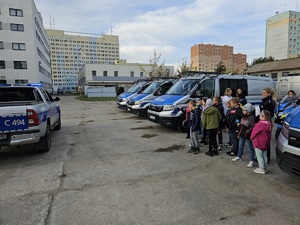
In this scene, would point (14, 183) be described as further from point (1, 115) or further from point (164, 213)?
point (164, 213)

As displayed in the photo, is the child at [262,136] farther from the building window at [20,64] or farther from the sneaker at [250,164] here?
the building window at [20,64]

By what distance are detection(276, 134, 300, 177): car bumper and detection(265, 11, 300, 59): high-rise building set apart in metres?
96.5

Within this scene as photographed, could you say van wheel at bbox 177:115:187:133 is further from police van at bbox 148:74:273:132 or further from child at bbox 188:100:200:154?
child at bbox 188:100:200:154

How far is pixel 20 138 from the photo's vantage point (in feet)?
16.5

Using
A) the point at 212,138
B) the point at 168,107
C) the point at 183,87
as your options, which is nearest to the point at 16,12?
the point at 183,87

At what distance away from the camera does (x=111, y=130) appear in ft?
29.6

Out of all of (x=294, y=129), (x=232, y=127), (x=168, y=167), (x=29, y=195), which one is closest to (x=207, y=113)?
(x=232, y=127)

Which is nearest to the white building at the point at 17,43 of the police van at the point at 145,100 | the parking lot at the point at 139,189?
the police van at the point at 145,100

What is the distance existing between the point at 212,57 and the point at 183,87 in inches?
3034

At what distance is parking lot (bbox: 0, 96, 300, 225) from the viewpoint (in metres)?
3.04

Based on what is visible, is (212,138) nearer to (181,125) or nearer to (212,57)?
(181,125)

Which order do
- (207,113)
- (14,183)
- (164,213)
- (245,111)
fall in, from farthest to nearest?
(207,113) → (245,111) → (14,183) → (164,213)

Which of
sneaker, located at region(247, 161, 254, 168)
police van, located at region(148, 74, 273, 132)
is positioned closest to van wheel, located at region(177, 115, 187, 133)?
police van, located at region(148, 74, 273, 132)

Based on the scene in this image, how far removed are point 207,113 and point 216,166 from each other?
1.32m
